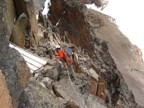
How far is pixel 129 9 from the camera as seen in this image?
1837 inches

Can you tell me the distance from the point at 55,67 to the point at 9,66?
5.58 metres

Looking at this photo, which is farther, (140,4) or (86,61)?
(140,4)

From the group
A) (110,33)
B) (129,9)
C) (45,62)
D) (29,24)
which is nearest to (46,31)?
(29,24)

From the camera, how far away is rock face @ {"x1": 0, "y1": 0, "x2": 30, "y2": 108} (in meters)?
6.16

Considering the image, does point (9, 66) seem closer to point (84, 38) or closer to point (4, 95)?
point (4, 95)

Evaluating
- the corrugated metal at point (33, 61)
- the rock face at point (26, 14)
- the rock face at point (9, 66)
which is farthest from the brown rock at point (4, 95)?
the rock face at point (26, 14)

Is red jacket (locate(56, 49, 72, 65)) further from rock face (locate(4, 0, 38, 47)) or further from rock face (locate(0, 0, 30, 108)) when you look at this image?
rock face (locate(0, 0, 30, 108))

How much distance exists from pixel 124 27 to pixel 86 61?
24.7m

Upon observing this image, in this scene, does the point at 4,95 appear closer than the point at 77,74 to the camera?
Yes

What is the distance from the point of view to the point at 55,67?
1188 centimetres

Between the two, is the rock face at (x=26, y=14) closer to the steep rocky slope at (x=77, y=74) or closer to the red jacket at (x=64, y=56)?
the steep rocky slope at (x=77, y=74)

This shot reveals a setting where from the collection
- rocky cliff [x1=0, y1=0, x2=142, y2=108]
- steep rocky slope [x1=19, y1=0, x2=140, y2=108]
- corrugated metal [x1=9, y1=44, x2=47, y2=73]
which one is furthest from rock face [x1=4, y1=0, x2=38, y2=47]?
corrugated metal [x1=9, y1=44, x2=47, y2=73]

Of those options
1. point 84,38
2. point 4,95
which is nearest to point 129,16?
point 84,38

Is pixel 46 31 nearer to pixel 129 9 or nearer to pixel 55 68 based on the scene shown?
pixel 55 68
